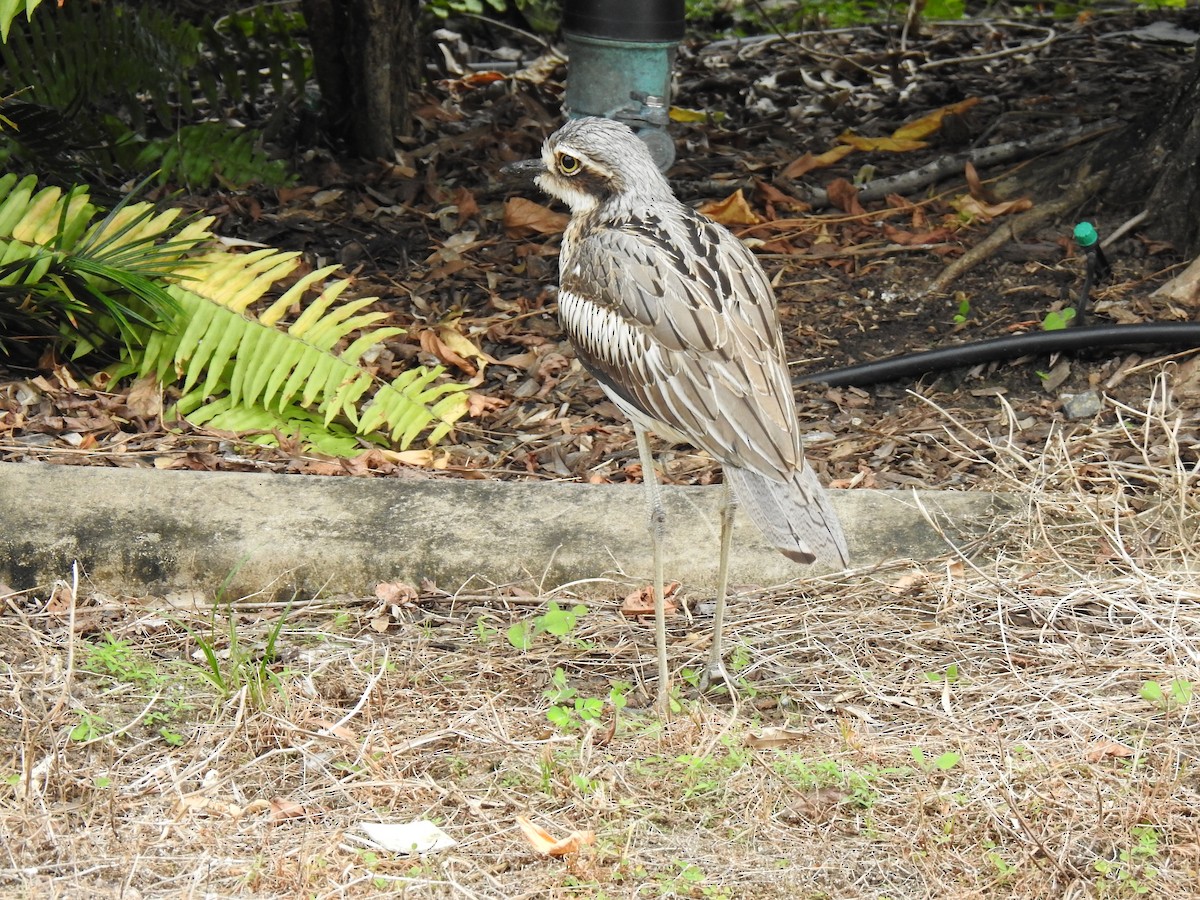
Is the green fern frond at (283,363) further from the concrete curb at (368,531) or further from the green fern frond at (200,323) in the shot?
the concrete curb at (368,531)

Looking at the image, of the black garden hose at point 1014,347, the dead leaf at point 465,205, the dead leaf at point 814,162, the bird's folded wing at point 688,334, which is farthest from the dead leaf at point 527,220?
the bird's folded wing at point 688,334

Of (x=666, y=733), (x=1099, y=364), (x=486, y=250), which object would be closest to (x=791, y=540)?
(x=666, y=733)

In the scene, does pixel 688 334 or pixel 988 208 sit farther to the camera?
pixel 988 208

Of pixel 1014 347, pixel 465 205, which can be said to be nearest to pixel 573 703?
pixel 1014 347

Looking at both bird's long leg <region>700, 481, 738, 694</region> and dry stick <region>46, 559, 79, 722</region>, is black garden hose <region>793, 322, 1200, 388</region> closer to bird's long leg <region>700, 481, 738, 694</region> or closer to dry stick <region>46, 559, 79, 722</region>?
bird's long leg <region>700, 481, 738, 694</region>

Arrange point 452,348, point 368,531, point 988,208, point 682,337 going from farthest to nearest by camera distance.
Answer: point 988,208 < point 452,348 < point 368,531 < point 682,337

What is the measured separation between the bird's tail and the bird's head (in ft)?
3.65

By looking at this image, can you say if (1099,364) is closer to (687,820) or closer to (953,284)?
(953,284)

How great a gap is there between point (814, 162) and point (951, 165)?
0.73 m

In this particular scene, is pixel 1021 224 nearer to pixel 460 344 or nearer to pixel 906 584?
pixel 460 344

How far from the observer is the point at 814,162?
748 centimetres

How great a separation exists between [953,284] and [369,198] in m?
3.07

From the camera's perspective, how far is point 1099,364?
5.64 meters

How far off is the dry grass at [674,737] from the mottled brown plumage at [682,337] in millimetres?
421
